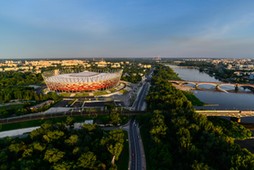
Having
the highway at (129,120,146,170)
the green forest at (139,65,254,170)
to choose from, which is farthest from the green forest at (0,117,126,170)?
the green forest at (139,65,254,170)

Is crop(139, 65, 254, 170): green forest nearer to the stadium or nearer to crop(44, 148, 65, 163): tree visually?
crop(44, 148, 65, 163): tree

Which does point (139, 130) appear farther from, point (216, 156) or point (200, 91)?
point (200, 91)

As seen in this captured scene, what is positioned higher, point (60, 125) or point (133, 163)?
point (60, 125)

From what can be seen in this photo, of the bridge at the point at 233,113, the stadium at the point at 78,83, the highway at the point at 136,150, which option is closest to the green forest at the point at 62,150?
the highway at the point at 136,150

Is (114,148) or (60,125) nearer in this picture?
(114,148)

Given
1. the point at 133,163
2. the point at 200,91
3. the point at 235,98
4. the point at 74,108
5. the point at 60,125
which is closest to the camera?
the point at 133,163

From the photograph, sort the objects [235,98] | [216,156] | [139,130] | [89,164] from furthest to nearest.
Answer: [235,98], [139,130], [216,156], [89,164]

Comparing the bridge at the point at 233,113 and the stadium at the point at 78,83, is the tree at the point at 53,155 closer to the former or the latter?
the bridge at the point at 233,113

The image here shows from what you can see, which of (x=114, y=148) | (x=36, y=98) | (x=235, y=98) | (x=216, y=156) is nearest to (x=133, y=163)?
(x=114, y=148)

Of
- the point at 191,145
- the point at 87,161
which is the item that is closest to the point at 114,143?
the point at 87,161
